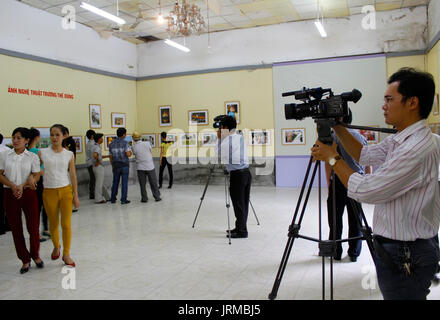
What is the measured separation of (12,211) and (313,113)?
331 centimetres

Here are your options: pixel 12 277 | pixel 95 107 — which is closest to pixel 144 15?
pixel 95 107

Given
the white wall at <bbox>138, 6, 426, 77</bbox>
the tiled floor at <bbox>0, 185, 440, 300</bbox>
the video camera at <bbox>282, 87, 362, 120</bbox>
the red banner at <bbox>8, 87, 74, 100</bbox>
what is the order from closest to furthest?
1. the video camera at <bbox>282, 87, 362, 120</bbox>
2. the tiled floor at <bbox>0, 185, 440, 300</bbox>
3. the red banner at <bbox>8, 87, 74, 100</bbox>
4. the white wall at <bbox>138, 6, 426, 77</bbox>

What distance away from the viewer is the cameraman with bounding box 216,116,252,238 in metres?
4.70

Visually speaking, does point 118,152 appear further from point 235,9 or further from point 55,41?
point 235,9

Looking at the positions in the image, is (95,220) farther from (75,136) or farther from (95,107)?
(95,107)

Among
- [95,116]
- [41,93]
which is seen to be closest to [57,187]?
[41,93]

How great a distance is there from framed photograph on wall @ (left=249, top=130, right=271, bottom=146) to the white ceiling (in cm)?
287

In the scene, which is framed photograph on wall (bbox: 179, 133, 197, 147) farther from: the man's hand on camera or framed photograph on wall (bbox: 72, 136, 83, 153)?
the man's hand on camera

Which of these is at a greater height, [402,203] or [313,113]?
[313,113]

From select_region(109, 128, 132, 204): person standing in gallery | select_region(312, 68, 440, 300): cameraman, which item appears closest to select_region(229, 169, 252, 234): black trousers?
select_region(312, 68, 440, 300): cameraman

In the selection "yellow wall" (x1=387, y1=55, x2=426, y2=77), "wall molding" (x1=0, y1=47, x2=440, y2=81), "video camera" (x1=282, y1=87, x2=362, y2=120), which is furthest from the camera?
"yellow wall" (x1=387, y1=55, x2=426, y2=77)

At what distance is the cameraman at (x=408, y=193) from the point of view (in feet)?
4.73

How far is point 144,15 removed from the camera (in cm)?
844

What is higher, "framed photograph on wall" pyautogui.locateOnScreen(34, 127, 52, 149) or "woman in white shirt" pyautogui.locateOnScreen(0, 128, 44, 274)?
"framed photograph on wall" pyautogui.locateOnScreen(34, 127, 52, 149)
